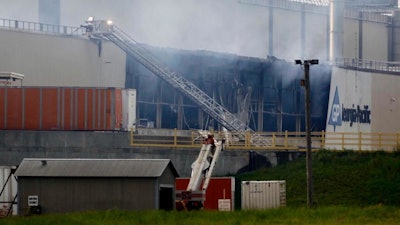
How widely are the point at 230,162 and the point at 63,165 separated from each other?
594 inches

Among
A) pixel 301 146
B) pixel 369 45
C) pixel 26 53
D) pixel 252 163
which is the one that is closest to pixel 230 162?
pixel 252 163

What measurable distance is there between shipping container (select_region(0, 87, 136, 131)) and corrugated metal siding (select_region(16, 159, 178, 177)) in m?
10.9

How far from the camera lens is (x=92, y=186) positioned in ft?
174

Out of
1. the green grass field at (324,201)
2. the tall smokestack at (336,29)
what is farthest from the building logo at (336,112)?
the green grass field at (324,201)

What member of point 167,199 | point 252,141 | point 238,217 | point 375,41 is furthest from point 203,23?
point 238,217

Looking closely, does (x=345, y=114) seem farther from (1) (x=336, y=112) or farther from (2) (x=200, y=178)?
(2) (x=200, y=178)

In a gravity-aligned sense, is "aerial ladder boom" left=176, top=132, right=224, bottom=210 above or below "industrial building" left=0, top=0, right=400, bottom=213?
below

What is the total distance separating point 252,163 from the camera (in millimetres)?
67750

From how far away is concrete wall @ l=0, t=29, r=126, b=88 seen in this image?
72188mm

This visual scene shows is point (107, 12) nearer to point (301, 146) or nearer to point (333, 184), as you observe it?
point (301, 146)

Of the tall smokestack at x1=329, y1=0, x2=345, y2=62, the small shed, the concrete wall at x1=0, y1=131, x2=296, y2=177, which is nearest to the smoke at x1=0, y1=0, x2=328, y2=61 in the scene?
the tall smokestack at x1=329, y1=0, x2=345, y2=62

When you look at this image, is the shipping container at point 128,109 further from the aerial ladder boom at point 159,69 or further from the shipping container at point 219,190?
the aerial ladder boom at point 159,69

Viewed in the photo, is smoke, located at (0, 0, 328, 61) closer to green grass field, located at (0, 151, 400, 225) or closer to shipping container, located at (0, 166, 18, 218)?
green grass field, located at (0, 151, 400, 225)

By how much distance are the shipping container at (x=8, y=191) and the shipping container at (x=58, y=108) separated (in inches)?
365
